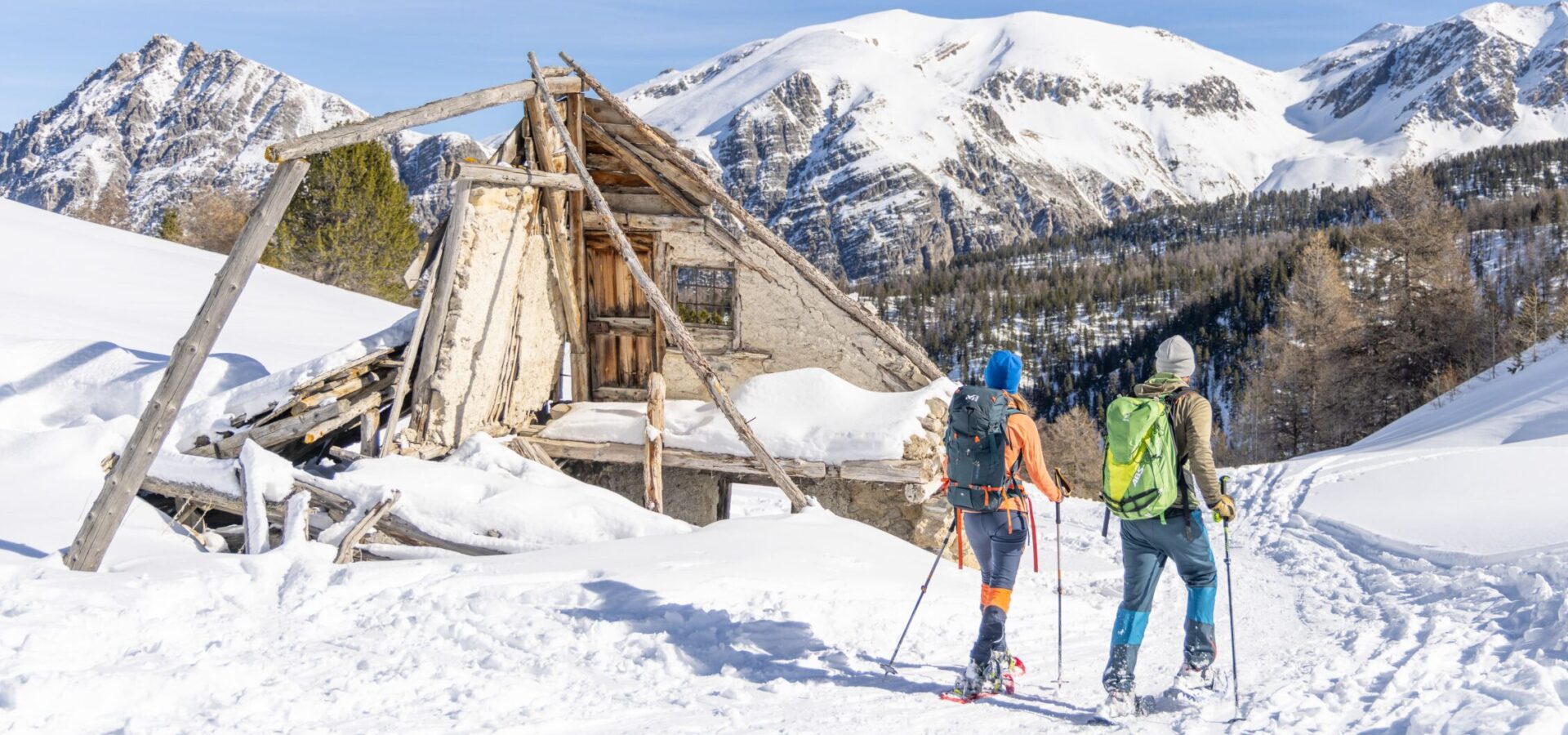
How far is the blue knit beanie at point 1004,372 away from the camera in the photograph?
535 centimetres

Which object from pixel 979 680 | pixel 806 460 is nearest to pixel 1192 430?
pixel 979 680

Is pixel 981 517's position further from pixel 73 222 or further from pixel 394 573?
pixel 73 222

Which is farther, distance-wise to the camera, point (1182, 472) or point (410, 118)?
point (410, 118)

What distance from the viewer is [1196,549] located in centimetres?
483

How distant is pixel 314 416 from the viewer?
9000 millimetres

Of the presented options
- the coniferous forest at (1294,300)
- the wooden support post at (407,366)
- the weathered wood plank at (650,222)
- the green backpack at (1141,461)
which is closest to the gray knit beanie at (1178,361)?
the green backpack at (1141,461)

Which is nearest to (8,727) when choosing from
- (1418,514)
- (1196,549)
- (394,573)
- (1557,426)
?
(394,573)

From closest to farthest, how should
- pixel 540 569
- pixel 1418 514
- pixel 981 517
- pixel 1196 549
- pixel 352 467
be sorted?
pixel 1196 549 → pixel 981 517 → pixel 540 569 → pixel 352 467 → pixel 1418 514

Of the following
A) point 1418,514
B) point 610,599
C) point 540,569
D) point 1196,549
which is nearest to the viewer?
point 1196,549

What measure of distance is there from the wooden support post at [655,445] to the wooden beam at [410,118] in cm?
334

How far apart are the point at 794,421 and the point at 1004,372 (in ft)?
19.1

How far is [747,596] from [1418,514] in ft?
29.1

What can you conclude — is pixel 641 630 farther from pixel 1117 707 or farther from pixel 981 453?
pixel 1117 707

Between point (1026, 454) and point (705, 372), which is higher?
point (705, 372)
